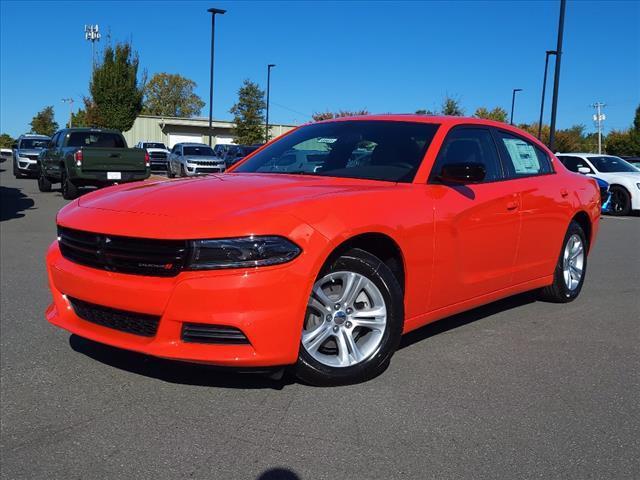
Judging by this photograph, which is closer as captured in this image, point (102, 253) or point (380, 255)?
point (102, 253)

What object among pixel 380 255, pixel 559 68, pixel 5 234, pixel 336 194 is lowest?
pixel 5 234

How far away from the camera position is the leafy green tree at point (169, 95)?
101500 mm

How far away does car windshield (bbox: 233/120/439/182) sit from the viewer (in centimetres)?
441

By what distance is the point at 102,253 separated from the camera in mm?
3428

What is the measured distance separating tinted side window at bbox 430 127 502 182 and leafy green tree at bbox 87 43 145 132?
117 feet

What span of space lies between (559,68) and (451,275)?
19290 millimetres

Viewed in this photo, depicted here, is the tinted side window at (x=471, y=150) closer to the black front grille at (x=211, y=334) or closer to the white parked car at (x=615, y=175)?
the black front grille at (x=211, y=334)

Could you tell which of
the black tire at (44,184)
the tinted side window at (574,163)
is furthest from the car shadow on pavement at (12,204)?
the tinted side window at (574,163)

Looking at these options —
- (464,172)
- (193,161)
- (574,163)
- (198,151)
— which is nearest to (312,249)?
(464,172)

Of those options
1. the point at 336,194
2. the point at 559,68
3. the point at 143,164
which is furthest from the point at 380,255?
the point at 559,68

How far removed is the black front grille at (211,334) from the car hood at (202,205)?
0.44 meters

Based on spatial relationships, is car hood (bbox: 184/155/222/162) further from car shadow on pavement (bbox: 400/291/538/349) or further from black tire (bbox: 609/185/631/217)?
car shadow on pavement (bbox: 400/291/538/349)

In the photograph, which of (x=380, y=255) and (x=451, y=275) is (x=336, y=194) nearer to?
(x=380, y=255)

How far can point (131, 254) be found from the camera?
10.9ft
